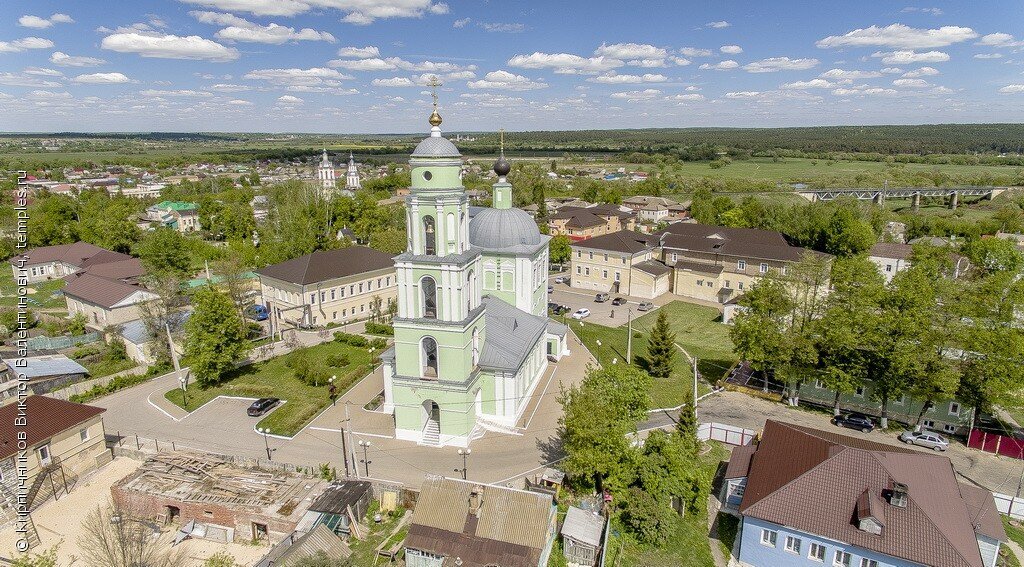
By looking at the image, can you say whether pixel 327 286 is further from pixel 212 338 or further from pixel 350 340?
pixel 212 338

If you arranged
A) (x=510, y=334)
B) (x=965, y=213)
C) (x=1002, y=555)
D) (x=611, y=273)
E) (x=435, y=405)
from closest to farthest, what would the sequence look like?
1. (x=1002, y=555)
2. (x=435, y=405)
3. (x=510, y=334)
4. (x=611, y=273)
5. (x=965, y=213)

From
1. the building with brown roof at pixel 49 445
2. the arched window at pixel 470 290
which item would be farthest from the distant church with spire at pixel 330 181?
the arched window at pixel 470 290

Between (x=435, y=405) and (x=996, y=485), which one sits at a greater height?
(x=435, y=405)

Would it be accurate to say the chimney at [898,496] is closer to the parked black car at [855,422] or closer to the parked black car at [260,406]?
the parked black car at [855,422]

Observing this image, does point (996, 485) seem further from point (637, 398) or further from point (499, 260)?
point (499, 260)

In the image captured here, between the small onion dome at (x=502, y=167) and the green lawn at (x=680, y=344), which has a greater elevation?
the small onion dome at (x=502, y=167)

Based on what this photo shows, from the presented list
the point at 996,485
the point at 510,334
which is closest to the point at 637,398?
the point at 510,334

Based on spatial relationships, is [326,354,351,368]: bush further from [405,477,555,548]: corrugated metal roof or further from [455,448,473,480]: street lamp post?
[405,477,555,548]: corrugated metal roof
